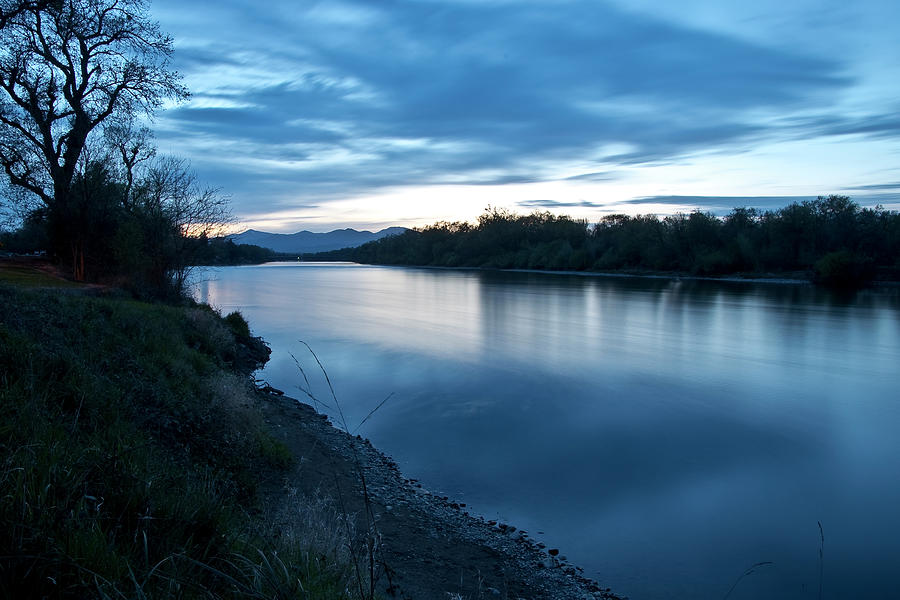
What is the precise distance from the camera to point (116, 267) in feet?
60.3

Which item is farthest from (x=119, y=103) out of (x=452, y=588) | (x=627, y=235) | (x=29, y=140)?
(x=627, y=235)

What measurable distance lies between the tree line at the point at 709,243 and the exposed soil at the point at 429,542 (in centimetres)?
4833

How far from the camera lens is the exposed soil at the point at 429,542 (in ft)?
17.2

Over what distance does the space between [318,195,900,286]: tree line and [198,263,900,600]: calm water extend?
24457 mm

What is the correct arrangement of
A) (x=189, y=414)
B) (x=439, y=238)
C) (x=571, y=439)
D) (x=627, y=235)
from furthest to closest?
(x=439, y=238)
(x=627, y=235)
(x=571, y=439)
(x=189, y=414)

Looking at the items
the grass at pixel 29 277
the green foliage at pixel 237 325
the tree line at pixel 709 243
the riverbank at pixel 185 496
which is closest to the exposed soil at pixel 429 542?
the riverbank at pixel 185 496

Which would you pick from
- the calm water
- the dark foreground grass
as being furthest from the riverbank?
the calm water

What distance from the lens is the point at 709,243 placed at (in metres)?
61.2

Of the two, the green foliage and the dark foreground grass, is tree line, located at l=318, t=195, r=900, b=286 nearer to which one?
the green foliage

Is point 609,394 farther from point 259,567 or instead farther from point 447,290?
point 447,290

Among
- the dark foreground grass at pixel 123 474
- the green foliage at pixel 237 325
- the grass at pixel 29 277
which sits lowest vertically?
the green foliage at pixel 237 325

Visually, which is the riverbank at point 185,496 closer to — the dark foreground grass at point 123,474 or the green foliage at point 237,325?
the dark foreground grass at point 123,474

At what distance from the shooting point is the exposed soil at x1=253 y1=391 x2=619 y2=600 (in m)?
5.25

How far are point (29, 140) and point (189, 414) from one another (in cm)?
1697
